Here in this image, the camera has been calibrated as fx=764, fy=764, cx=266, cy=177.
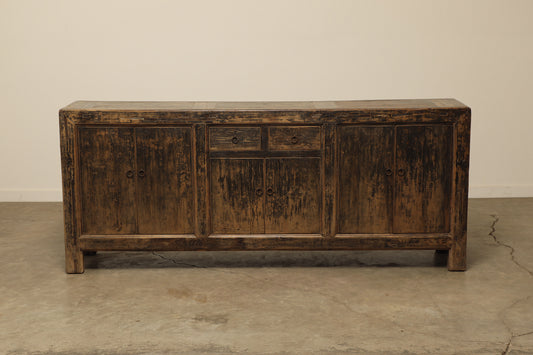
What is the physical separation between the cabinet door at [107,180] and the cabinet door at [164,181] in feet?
0.19

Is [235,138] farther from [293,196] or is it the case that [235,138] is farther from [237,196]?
[293,196]

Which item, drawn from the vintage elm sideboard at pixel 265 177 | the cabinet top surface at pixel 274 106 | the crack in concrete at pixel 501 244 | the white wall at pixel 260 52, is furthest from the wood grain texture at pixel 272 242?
the white wall at pixel 260 52

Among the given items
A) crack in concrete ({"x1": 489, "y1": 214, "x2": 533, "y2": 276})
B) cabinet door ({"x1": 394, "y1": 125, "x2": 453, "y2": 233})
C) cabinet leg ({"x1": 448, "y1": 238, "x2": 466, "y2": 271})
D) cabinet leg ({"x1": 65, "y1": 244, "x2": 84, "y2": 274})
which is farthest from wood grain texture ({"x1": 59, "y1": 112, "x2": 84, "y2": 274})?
crack in concrete ({"x1": 489, "y1": 214, "x2": 533, "y2": 276})

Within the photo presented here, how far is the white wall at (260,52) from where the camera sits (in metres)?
6.01

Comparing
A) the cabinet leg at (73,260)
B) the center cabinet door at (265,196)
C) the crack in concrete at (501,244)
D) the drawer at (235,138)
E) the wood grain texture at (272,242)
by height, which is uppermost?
the drawer at (235,138)

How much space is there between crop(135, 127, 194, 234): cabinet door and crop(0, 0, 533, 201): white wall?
74.2 inches

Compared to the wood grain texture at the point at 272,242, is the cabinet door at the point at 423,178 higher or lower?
higher

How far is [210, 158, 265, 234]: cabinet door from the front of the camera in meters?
4.30

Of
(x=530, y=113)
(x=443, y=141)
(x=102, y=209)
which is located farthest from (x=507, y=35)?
(x=102, y=209)

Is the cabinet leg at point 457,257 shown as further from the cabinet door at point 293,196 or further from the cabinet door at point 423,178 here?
the cabinet door at point 293,196

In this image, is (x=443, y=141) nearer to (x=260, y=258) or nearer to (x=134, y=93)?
(x=260, y=258)

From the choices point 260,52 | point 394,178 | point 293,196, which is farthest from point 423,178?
point 260,52

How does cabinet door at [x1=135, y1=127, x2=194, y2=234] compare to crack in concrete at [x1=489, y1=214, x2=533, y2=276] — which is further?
crack in concrete at [x1=489, y1=214, x2=533, y2=276]

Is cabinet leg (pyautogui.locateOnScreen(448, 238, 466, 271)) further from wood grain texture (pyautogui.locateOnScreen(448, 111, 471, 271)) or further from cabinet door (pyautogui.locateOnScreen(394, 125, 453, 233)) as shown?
cabinet door (pyautogui.locateOnScreen(394, 125, 453, 233))
